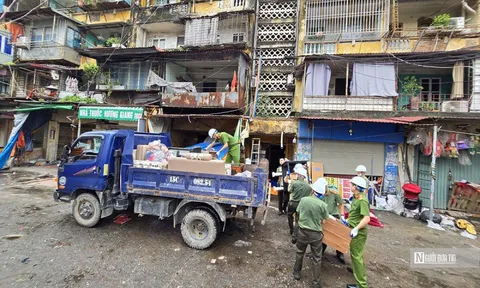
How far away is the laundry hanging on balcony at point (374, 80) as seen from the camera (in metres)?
8.53

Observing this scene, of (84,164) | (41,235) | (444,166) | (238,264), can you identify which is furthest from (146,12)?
(444,166)

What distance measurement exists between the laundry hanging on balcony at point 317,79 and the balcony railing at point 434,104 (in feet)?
11.2

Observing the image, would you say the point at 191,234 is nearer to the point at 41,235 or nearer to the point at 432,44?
the point at 41,235

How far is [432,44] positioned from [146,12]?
16.0 metres

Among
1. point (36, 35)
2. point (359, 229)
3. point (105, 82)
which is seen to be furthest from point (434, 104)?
point (36, 35)

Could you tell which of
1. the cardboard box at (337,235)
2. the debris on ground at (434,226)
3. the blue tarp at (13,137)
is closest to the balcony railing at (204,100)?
the cardboard box at (337,235)

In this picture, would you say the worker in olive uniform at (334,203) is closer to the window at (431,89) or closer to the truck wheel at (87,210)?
the truck wheel at (87,210)

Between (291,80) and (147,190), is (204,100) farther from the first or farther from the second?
(147,190)

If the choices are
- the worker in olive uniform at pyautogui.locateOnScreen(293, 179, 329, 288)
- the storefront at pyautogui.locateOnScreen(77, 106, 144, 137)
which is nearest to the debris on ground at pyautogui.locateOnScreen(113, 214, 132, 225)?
the worker in olive uniform at pyautogui.locateOnScreen(293, 179, 329, 288)

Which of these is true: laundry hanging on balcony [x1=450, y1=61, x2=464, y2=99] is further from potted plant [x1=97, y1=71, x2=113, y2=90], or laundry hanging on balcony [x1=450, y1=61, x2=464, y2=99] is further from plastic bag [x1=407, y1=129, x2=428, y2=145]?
potted plant [x1=97, y1=71, x2=113, y2=90]

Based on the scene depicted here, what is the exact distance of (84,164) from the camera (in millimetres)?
4605

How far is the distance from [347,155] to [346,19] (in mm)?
6845

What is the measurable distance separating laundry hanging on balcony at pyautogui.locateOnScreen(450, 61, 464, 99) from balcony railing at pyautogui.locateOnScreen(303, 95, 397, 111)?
231 cm

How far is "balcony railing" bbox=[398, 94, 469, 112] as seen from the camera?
8.03 m
